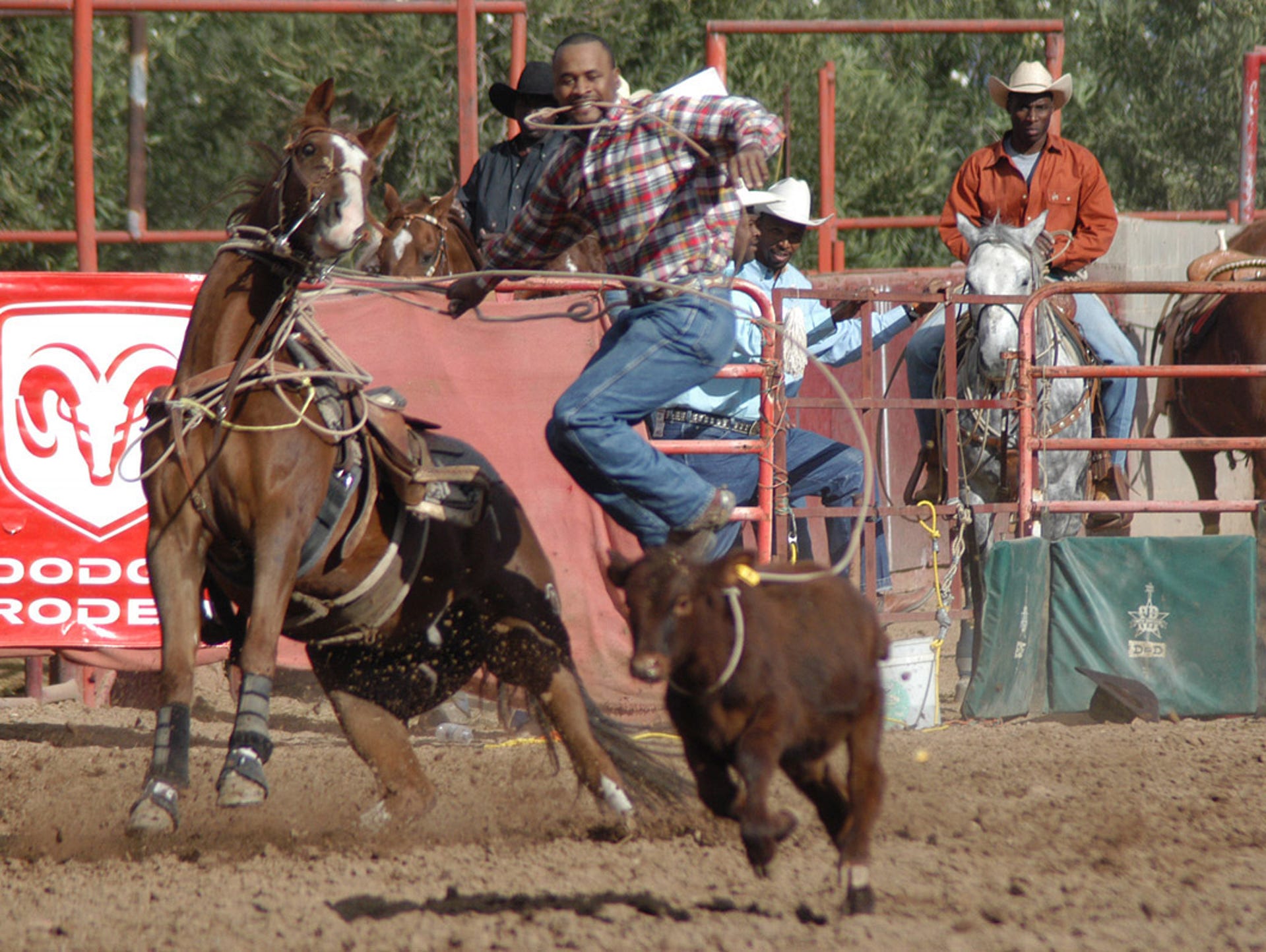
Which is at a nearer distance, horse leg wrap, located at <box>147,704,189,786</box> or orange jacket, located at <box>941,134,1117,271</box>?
horse leg wrap, located at <box>147,704,189,786</box>

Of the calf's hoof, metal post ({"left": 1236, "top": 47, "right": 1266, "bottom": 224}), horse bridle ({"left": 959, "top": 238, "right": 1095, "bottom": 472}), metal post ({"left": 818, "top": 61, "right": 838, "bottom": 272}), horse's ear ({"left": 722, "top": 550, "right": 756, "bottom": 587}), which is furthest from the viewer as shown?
metal post ({"left": 1236, "top": 47, "right": 1266, "bottom": 224})

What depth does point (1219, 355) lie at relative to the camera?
29.1 ft

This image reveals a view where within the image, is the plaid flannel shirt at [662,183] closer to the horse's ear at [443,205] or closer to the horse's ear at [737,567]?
the horse's ear at [737,567]

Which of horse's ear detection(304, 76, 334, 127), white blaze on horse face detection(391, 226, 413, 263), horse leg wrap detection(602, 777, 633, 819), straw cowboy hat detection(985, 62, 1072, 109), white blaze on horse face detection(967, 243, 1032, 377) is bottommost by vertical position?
horse leg wrap detection(602, 777, 633, 819)

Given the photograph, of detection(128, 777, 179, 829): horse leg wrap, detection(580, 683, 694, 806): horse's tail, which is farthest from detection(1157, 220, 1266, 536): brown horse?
detection(128, 777, 179, 829): horse leg wrap

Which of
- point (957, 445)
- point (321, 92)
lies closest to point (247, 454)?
point (321, 92)

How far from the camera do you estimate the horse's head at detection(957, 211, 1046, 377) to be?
24.0 ft

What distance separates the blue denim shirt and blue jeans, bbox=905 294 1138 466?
1.69 feet

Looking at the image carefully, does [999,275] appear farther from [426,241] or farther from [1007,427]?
[426,241]

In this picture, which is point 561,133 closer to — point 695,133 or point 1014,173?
point 695,133

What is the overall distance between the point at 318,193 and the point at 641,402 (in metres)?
1.19

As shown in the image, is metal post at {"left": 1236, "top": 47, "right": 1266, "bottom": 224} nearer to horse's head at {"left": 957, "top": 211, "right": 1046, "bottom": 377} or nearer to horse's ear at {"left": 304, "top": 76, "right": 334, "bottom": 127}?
horse's head at {"left": 957, "top": 211, "right": 1046, "bottom": 377}

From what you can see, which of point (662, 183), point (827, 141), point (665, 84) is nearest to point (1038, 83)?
point (827, 141)

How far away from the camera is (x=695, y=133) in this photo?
4.68 m
